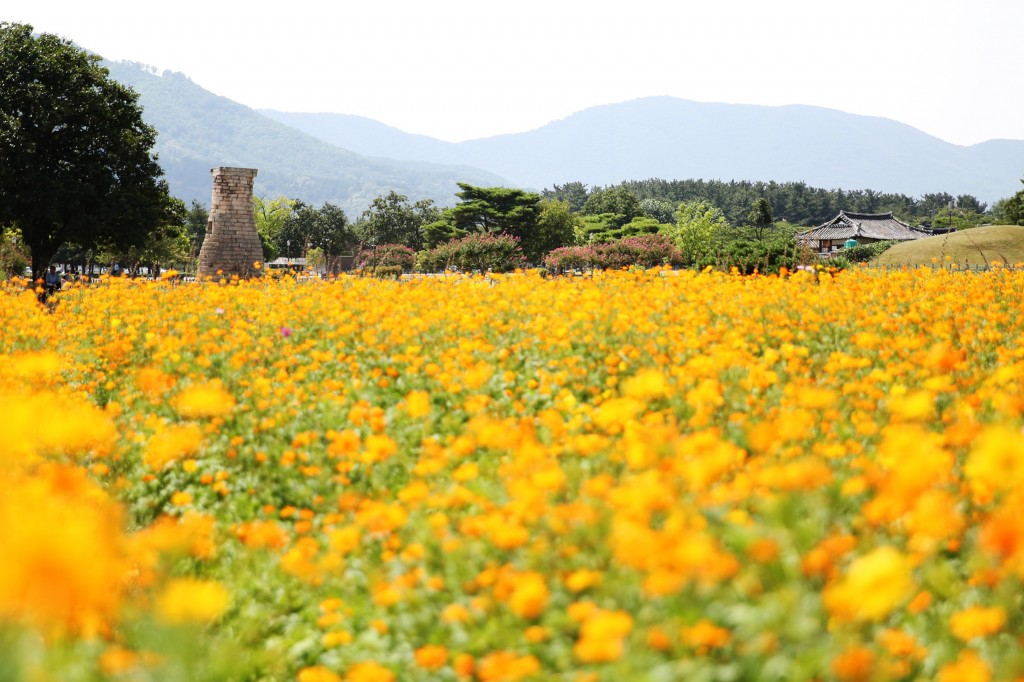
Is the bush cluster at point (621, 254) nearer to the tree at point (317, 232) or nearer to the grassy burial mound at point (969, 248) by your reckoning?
the grassy burial mound at point (969, 248)

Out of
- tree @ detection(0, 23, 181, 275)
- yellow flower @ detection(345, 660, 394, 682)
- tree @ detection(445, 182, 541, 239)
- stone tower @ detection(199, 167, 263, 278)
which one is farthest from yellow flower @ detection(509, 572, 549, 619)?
tree @ detection(445, 182, 541, 239)

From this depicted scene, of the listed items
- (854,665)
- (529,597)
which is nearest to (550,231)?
(529,597)

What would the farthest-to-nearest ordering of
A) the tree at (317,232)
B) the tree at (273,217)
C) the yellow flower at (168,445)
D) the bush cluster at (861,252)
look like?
the tree at (317,232) → the tree at (273,217) → the bush cluster at (861,252) → the yellow flower at (168,445)

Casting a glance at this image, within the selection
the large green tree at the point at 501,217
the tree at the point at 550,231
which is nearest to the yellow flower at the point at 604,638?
the large green tree at the point at 501,217

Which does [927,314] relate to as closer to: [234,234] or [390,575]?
[390,575]

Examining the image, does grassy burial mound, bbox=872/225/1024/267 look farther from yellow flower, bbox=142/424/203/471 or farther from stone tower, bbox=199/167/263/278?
yellow flower, bbox=142/424/203/471

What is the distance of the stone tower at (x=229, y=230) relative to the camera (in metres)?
22.1

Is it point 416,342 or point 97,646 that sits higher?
point 416,342

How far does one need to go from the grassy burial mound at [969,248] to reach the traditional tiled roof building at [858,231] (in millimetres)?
55675

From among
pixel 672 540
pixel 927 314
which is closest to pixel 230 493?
pixel 672 540

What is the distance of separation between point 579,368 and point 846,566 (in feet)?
11.0

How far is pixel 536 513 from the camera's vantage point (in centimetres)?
302

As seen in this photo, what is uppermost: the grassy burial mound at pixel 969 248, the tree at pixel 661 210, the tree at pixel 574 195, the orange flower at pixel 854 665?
the tree at pixel 574 195

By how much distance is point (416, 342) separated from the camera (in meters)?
7.58
